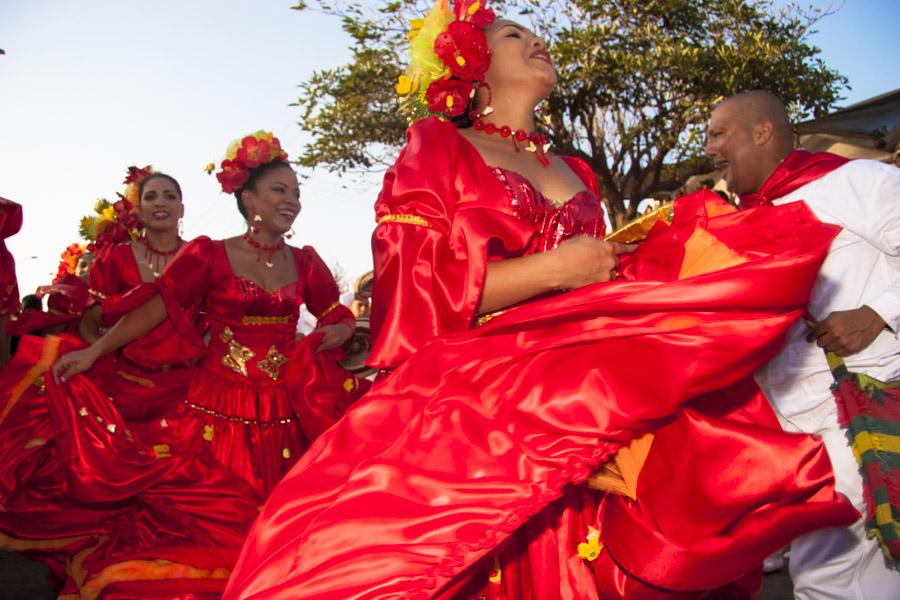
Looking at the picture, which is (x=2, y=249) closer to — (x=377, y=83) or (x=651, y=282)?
Answer: (x=651, y=282)

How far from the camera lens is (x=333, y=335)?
194 inches

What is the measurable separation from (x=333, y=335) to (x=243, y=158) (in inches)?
46.9

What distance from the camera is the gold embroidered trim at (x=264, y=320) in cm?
486

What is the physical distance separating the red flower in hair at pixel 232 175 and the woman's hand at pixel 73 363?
1.21 m

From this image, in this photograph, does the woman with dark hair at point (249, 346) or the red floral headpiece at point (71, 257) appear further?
the red floral headpiece at point (71, 257)

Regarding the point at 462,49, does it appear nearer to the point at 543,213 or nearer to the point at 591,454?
the point at 543,213

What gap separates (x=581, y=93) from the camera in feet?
45.2

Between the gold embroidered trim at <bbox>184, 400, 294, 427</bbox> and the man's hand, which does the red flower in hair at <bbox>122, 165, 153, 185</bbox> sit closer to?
the gold embroidered trim at <bbox>184, 400, 294, 427</bbox>

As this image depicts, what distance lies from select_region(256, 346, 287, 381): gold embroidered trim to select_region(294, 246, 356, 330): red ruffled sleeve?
35 cm

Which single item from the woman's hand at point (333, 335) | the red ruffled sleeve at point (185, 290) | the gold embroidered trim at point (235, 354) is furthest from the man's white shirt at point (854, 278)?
the red ruffled sleeve at point (185, 290)

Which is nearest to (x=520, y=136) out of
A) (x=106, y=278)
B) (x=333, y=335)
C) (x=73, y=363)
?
(x=333, y=335)

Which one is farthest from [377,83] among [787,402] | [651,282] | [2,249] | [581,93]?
[651,282]

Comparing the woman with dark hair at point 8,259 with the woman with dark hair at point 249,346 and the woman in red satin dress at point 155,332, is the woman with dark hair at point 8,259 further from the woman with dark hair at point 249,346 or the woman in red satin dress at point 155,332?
the woman with dark hair at point 249,346

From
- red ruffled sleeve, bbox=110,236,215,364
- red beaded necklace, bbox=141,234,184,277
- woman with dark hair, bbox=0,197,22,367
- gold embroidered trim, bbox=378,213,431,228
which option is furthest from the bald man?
woman with dark hair, bbox=0,197,22,367
